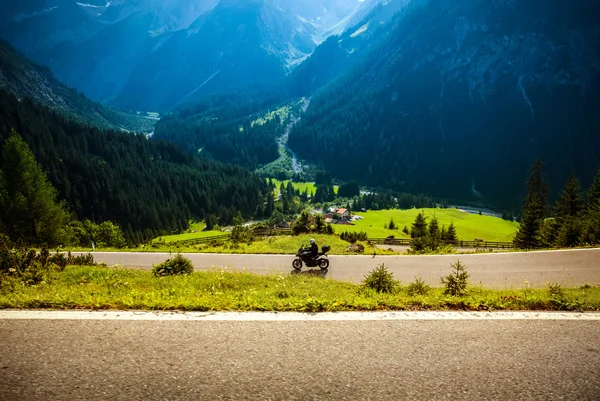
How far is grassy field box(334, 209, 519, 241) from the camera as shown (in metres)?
93.0

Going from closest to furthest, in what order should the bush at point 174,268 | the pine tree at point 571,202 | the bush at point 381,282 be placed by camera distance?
1. the bush at point 381,282
2. the bush at point 174,268
3. the pine tree at point 571,202

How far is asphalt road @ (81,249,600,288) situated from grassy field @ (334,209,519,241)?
6648 cm

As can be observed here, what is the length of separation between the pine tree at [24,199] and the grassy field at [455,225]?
224ft

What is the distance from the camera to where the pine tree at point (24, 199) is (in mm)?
29625

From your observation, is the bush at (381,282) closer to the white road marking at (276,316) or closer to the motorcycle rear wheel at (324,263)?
the white road marking at (276,316)

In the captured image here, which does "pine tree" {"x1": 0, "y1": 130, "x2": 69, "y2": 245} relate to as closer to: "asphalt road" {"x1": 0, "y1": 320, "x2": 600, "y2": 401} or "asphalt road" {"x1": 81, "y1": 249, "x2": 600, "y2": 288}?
"asphalt road" {"x1": 81, "y1": 249, "x2": 600, "y2": 288}

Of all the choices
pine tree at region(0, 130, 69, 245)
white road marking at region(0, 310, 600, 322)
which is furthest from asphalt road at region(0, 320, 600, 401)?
pine tree at region(0, 130, 69, 245)

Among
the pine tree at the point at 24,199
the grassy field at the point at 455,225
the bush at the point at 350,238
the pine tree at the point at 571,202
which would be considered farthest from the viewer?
the grassy field at the point at 455,225

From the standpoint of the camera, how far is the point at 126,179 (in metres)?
148

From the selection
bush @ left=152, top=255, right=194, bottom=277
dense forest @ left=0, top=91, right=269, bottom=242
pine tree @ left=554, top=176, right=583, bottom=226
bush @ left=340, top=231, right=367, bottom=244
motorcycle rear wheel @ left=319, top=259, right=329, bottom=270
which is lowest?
motorcycle rear wheel @ left=319, top=259, right=329, bottom=270

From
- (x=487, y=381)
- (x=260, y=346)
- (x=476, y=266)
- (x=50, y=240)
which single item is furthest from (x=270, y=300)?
(x=50, y=240)

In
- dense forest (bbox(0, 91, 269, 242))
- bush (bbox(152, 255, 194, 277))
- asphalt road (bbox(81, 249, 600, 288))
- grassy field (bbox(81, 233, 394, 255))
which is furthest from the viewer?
dense forest (bbox(0, 91, 269, 242))

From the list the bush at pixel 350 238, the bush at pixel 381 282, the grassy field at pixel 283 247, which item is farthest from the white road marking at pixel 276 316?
the bush at pixel 350 238

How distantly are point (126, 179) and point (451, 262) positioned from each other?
162 m
